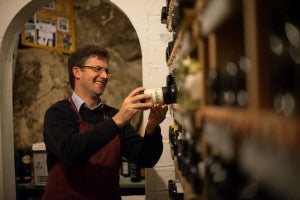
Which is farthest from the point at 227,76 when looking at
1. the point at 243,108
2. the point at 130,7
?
the point at 130,7

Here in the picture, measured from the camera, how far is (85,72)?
2041 mm

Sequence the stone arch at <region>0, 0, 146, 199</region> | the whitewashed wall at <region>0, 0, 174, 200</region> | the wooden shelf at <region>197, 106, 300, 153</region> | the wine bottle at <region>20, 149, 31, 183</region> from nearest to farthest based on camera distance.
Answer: the wooden shelf at <region>197, 106, 300, 153</region> → the whitewashed wall at <region>0, 0, 174, 200</region> → the stone arch at <region>0, 0, 146, 199</region> → the wine bottle at <region>20, 149, 31, 183</region>

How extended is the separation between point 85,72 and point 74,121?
28 centimetres

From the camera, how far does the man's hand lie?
6.00 ft

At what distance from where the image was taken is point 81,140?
1.67 m

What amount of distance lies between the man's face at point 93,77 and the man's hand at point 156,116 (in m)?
0.35

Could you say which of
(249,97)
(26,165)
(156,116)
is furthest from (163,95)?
(26,165)

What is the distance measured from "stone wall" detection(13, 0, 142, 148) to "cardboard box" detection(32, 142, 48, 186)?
0.50 meters

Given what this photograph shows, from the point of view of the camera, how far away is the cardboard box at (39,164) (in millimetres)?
3574

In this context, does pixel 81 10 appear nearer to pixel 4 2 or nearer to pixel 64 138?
pixel 4 2

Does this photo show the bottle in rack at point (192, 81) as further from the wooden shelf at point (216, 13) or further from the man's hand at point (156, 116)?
the man's hand at point (156, 116)

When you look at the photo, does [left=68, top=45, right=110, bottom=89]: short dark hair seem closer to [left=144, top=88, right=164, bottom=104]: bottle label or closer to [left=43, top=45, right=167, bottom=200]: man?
[left=43, top=45, right=167, bottom=200]: man

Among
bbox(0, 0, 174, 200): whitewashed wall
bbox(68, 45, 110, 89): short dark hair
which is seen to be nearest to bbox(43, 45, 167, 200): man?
bbox(68, 45, 110, 89): short dark hair

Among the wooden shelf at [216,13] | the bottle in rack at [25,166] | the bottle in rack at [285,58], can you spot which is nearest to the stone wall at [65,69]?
the bottle in rack at [25,166]
